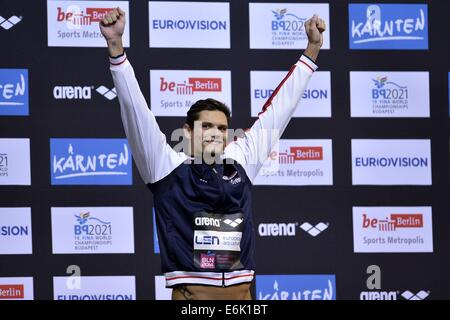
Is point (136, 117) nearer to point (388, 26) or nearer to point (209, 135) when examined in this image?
point (209, 135)

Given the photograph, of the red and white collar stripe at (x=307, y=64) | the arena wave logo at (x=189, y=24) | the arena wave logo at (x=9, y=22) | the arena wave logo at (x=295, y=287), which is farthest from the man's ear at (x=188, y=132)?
the arena wave logo at (x=9, y=22)

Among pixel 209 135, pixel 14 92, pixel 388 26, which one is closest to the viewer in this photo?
pixel 209 135

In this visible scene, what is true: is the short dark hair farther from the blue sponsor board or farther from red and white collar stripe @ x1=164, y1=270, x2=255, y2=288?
the blue sponsor board

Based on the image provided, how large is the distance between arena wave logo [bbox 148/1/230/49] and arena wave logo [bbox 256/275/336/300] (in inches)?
57.3

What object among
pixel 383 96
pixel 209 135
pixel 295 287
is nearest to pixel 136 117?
pixel 209 135

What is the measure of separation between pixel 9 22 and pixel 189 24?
107cm

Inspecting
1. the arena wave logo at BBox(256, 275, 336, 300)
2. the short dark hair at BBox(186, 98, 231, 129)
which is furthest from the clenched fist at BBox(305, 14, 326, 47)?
the arena wave logo at BBox(256, 275, 336, 300)

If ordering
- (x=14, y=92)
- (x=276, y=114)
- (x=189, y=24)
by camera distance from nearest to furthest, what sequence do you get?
(x=276, y=114)
(x=14, y=92)
(x=189, y=24)

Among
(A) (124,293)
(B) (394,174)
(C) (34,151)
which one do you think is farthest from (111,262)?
(B) (394,174)

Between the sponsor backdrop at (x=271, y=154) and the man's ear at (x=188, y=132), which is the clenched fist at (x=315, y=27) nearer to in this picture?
the man's ear at (x=188, y=132)

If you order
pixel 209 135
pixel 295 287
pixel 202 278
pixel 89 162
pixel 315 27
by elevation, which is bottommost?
pixel 295 287

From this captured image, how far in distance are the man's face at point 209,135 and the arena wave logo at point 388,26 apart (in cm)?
200

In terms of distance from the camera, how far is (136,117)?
3148 millimetres

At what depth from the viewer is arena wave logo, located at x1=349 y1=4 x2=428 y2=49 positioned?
515cm
